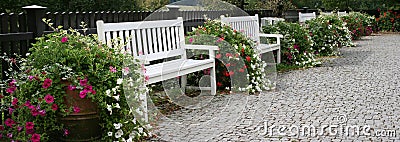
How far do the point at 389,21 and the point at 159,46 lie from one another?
57.9ft

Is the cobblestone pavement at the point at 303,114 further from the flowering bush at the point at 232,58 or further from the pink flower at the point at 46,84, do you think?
the pink flower at the point at 46,84

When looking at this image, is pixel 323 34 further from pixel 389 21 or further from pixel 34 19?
pixel 389 21

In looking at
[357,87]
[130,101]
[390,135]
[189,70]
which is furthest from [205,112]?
[357,87]

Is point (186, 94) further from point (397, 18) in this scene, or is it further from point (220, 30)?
point (397, 18)

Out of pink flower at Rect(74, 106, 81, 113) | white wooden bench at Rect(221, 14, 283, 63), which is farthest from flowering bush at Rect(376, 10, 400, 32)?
pink flower at Rect(74, 106, 81, 113)

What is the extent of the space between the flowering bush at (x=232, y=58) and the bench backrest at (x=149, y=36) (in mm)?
290

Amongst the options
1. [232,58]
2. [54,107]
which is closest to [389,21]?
[232,58]

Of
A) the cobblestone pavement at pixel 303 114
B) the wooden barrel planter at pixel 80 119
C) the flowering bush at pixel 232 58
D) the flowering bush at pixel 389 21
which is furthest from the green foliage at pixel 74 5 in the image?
the wooden barrel planter at pixel 80 119

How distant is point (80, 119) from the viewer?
3.80 m

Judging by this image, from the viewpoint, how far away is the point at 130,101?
395cm

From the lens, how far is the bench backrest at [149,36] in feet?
16.6

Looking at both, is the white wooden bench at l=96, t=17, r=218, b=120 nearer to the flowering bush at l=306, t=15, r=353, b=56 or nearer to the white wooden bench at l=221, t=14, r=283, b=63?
the white wooden bench at l=221, t=14, r=283, b=63

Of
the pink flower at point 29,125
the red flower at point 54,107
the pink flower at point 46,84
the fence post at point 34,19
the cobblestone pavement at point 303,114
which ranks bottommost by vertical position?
the cobblestone pavement at point 303,114

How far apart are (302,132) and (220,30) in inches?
100.0
